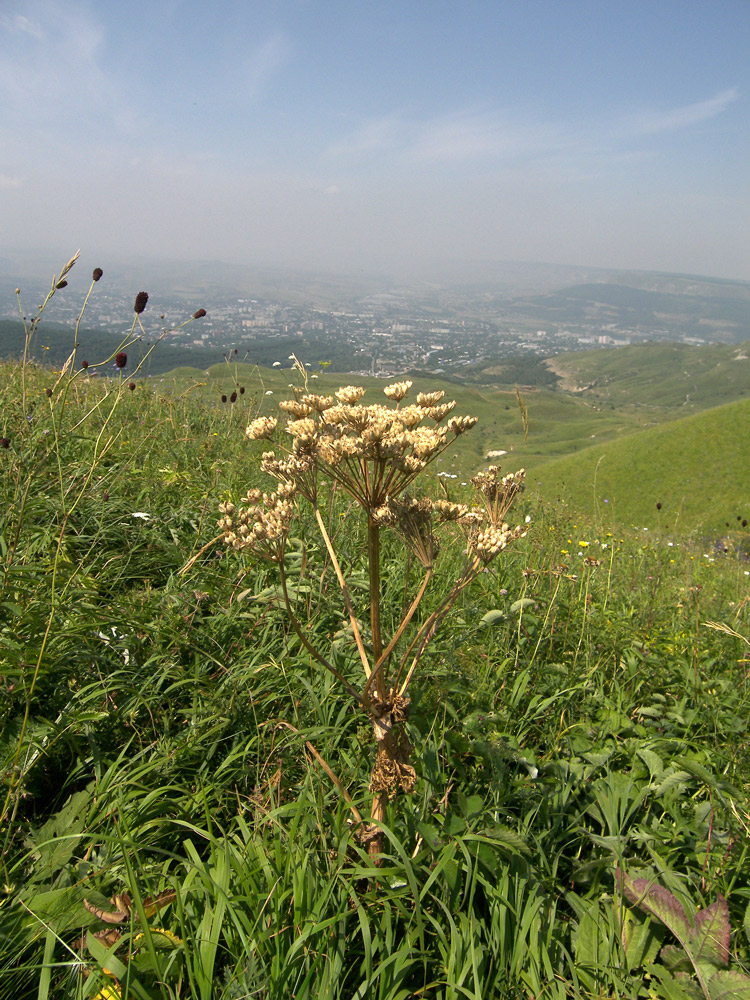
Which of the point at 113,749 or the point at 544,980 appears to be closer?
the point at 544,980

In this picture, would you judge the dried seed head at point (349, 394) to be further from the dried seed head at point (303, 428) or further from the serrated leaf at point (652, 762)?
the serrated leaf at point (652, 762)

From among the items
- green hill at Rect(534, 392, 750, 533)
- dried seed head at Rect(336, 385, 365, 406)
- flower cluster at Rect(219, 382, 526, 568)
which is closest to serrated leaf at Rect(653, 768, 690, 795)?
flower cluster at Rect(219, 382, 526, 568)

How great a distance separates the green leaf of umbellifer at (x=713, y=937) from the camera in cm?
181

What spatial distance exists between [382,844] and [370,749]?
495mm

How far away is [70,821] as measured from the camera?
6.86 feet

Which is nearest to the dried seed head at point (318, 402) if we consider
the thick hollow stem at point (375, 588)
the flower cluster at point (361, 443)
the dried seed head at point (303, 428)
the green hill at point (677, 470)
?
the flower cluster at point (361, 443)

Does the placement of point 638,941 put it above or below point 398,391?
below

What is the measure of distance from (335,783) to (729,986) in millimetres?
1419

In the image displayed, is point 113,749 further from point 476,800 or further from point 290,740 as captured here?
point 476,800

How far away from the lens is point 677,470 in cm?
5500

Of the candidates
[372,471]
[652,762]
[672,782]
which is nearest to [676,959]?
[672,782]

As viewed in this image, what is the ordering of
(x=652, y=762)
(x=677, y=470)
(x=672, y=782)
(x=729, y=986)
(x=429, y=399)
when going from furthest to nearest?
1. (x=677, y=470)
2. (x=652, y=762)
3. (x=672, y=782)
4. (x=429, y=399)
5. (x=729, y=986)

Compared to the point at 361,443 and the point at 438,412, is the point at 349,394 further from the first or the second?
the point at 361,443

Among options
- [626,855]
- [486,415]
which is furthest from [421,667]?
[486,415]
